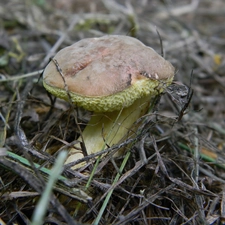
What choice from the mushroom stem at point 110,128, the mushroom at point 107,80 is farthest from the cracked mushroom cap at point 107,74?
the mushroom stem at point 110,128

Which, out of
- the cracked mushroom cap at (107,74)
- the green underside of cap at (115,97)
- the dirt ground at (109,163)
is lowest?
the dirt ground at (109,163)

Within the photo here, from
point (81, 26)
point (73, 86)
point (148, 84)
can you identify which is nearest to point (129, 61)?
point (148, 84)

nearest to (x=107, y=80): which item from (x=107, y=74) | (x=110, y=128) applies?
(x=107, y=74)

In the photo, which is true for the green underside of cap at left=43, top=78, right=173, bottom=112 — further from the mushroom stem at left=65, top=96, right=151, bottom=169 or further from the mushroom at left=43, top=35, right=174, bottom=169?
the mushroom stem at left=65, top=96, right=151, bottom=169

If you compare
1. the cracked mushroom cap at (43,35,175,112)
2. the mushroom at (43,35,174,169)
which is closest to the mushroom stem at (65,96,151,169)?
the mushroom at (43,35,174,169)

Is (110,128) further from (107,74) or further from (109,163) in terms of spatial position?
(107,74)

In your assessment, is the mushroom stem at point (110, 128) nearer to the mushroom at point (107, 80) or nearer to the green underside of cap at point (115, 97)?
the mushroom at point (107, 80)
